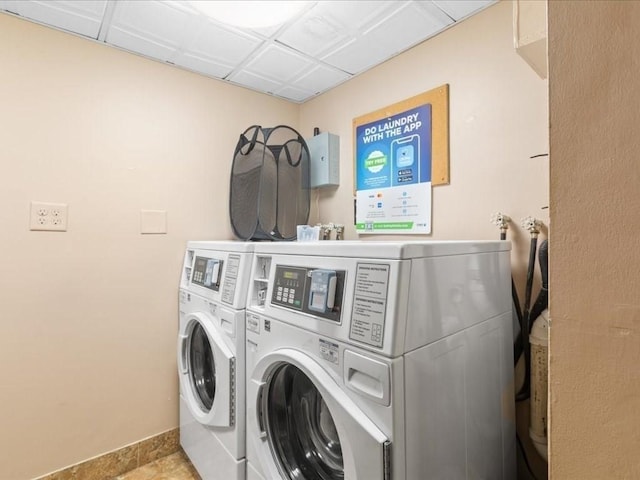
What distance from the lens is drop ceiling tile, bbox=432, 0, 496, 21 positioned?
1.37 metres

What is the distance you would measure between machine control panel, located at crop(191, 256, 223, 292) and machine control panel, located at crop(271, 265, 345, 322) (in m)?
0.45

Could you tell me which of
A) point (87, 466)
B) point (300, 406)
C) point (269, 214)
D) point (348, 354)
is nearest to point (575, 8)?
point (348, 354)

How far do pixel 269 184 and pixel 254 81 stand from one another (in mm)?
702

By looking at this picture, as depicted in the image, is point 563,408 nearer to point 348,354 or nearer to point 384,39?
point 348,354

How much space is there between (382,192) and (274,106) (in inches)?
42.3

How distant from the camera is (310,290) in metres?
1.00

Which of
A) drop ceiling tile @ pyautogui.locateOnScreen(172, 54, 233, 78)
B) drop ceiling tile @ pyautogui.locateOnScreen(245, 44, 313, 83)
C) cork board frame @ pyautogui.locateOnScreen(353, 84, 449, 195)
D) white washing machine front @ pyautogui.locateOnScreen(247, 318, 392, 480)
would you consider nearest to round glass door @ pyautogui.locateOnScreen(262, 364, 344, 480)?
white washing machine front @ pyautogui.locateOnScreen(247, 318, 392, 480)

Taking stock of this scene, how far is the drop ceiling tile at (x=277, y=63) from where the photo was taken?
68.6 inches

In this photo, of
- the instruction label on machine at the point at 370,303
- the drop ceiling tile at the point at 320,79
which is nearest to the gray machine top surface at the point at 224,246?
the instruction label on machine at the point at 370,303

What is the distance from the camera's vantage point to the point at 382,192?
6.03 feet


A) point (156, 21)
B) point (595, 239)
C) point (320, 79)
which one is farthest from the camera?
point (320, 79)

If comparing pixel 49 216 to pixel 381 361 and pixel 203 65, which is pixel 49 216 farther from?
pixel 381 361

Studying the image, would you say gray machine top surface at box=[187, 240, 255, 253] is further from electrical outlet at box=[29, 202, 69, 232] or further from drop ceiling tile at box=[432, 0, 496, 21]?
drop ceiling tile at box=[432, 0, 496, 21]

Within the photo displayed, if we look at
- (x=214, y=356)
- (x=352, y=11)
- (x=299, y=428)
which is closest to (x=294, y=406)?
(x=299, y=428)
